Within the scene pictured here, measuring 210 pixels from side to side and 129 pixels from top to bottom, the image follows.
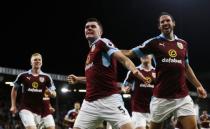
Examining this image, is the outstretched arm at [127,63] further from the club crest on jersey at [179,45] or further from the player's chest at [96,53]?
the club crest on jersey at [179,45]

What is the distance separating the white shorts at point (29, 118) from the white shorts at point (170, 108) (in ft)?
11.5

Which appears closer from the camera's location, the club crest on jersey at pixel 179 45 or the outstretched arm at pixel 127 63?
the outstretched arm at pixel 127 63

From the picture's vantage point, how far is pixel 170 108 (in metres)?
6.30

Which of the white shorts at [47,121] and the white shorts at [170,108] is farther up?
the white shorts at [170,108]

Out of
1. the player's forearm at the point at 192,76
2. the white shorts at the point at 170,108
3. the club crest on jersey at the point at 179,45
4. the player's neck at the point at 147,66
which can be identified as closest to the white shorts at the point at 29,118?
the player's neck at the point at 147,66

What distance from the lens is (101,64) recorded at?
566cm

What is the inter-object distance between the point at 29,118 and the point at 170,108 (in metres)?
3.87

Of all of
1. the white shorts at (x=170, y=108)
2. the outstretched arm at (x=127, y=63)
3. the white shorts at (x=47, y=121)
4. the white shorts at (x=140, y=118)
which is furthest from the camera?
the white shorts at (x=47, y=121)

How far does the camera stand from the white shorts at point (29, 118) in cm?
912

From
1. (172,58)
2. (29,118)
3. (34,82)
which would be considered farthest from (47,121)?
(172,58)

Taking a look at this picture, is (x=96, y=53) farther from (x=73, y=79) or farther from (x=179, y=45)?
(x=179, y=45)

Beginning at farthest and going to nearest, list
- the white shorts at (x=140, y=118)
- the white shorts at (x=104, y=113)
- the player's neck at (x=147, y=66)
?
the player's neck at (x=147, y=66) → the white shorts at (x=140, y=118) → the white shorts at (x=104, y=113)

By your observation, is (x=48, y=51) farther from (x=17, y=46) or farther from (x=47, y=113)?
(x=47, y=113)

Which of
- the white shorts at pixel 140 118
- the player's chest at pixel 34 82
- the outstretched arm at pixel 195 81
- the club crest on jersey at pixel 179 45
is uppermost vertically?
the club crest on jersey at pixel 179 45
